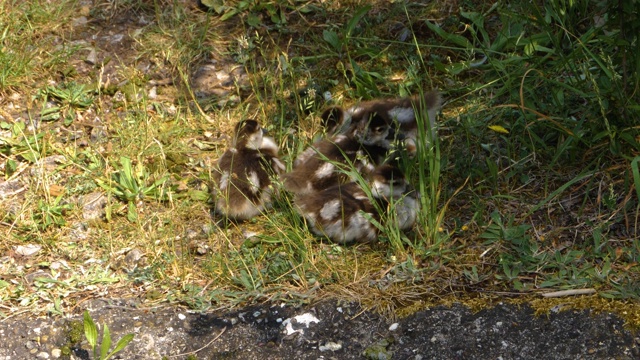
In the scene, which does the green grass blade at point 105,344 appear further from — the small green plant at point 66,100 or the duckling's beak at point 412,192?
the small green plant at point 66,100

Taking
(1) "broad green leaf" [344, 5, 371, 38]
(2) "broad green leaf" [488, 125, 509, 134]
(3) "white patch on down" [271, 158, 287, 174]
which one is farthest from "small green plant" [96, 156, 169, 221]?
(2) "broad green leaf" [488, 125, 509, 134]

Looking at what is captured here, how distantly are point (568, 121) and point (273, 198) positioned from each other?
175 cm

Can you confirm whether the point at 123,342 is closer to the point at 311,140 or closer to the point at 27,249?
the point at 27,249

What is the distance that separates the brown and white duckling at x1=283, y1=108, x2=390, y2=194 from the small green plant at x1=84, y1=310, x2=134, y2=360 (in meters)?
1.48

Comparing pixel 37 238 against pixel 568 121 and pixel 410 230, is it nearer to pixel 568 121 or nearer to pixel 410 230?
pixel 410 230

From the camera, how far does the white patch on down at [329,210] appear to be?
487 centimetres

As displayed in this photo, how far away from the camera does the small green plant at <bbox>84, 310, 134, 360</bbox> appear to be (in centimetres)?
411

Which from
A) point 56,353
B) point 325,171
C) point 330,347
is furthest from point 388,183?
point 56,353

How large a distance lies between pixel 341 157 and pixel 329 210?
1.70 feet

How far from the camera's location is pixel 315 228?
4.94 metres

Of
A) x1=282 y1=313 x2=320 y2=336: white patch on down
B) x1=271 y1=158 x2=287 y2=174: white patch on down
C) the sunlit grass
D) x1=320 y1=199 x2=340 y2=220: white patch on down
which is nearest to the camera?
x1=282 y1=313 x2=320 y2=336: white patch on down

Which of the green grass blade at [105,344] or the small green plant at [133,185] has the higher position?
the green grass blade at [105,344]

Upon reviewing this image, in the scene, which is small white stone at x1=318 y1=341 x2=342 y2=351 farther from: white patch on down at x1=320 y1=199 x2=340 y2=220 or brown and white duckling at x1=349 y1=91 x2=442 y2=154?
brown and white duckling at x1=349 y1=91 x2=442 y2=154

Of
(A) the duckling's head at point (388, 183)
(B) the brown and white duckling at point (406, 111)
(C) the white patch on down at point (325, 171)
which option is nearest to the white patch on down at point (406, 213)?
(A) the duckling's head at point (388, 183)
